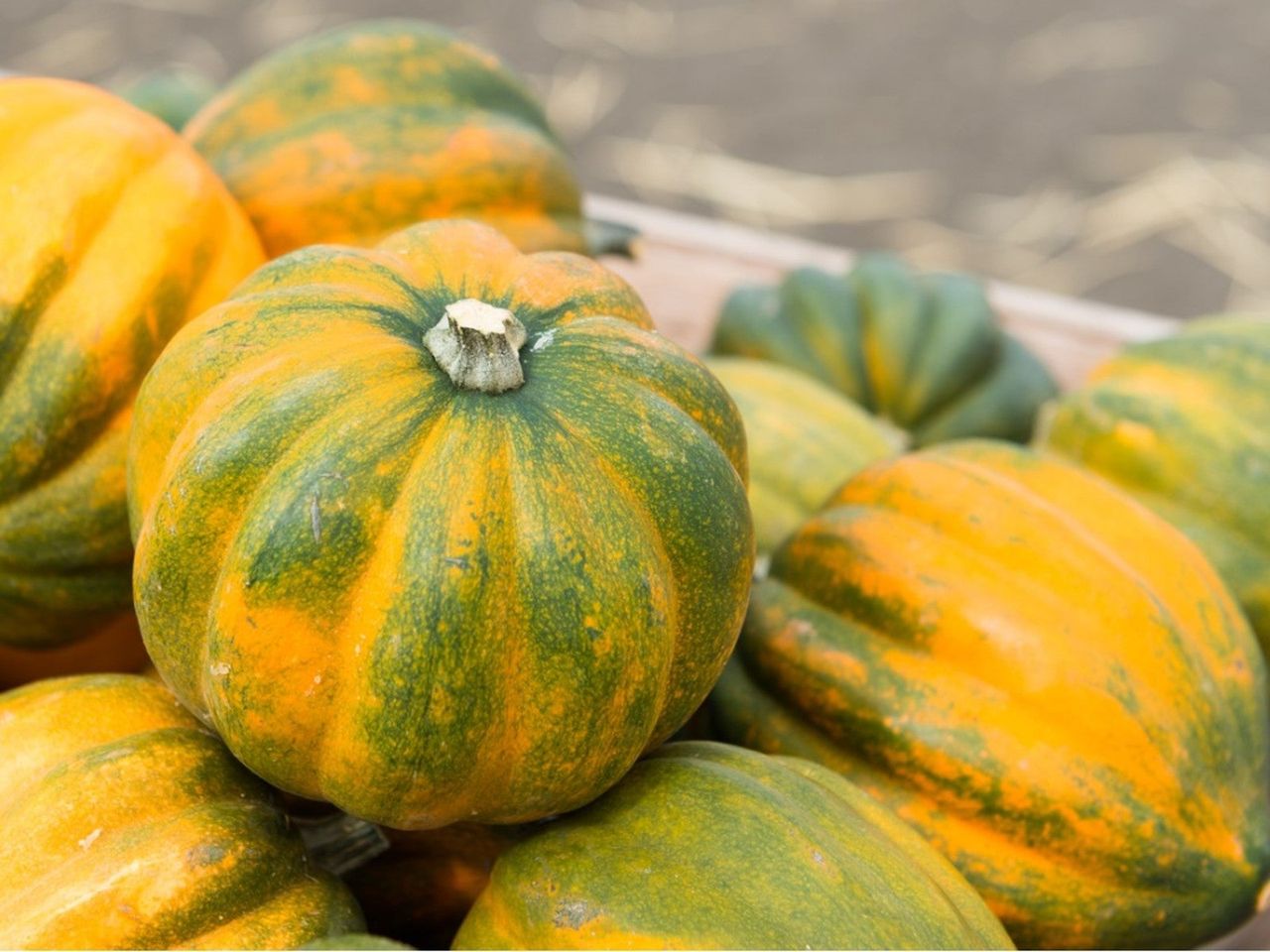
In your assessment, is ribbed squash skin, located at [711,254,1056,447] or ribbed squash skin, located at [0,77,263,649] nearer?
ribbed squash skin, located at [0,77,263,649]

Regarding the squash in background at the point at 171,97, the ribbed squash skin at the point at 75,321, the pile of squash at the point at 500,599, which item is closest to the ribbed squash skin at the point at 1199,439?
the pile of squash at the point at 500,599

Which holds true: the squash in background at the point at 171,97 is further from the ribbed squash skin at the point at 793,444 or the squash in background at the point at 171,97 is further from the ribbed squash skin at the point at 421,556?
the ribbed squash skin at the point at 421,556

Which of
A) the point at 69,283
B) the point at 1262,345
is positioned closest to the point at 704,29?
the point at 1262,345

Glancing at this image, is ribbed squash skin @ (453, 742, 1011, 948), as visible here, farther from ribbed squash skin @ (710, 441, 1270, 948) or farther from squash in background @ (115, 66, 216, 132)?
squash in background @ (115, 66, 216, 132)

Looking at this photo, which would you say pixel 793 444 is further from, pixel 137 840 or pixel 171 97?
pixel 171 97

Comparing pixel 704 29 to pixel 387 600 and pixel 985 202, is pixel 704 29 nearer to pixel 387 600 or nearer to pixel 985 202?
pixel 985 202

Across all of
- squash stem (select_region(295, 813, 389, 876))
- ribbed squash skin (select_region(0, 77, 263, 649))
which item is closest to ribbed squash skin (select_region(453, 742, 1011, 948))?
squash stem (select_region(295, 813, 389, 876))
